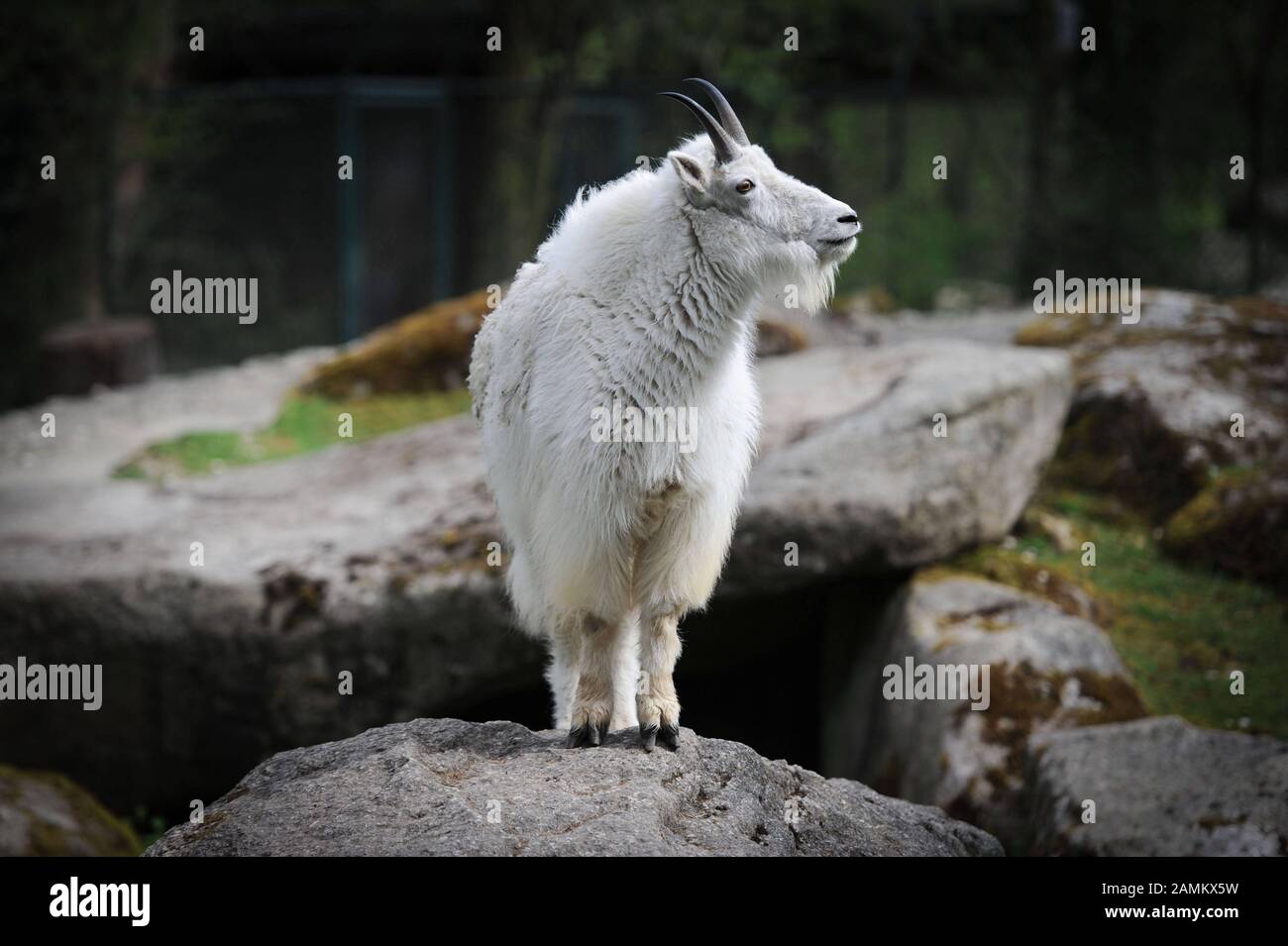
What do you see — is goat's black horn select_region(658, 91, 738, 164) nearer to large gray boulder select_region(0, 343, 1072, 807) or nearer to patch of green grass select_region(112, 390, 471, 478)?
large gray boulder select_region(0, 343, 1072, 807)

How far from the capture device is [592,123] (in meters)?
17.5

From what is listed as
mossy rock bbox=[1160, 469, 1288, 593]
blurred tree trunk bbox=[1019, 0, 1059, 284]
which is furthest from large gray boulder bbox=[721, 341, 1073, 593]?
blurred tree trunk bbox=[1019, 0, 1059, 284]

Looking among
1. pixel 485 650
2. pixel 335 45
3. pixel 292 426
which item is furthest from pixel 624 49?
pixel 485 650

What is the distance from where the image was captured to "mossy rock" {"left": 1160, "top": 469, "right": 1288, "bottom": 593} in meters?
8.59

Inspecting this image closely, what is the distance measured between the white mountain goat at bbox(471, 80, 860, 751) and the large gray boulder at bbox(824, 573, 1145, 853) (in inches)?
89.3

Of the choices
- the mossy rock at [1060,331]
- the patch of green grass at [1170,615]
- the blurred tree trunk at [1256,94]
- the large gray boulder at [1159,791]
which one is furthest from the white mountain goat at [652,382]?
the blurred tree trunk at [1256,94]

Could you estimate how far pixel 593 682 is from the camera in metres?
5.39

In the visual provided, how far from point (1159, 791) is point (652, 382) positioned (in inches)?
112

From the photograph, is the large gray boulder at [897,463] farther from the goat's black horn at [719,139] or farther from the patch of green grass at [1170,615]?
the goat's black horn at [719,139]

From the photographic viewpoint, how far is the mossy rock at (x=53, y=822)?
675 cm

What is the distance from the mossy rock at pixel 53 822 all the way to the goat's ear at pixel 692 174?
13.7 feet

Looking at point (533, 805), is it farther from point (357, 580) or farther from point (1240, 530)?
point (1240, 530)

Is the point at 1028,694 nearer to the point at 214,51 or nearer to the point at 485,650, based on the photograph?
the point at 485,650

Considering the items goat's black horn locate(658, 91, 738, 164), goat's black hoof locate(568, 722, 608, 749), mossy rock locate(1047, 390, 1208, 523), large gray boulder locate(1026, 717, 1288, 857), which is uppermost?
goat's black horn locate(658, 91, 738, 164)
